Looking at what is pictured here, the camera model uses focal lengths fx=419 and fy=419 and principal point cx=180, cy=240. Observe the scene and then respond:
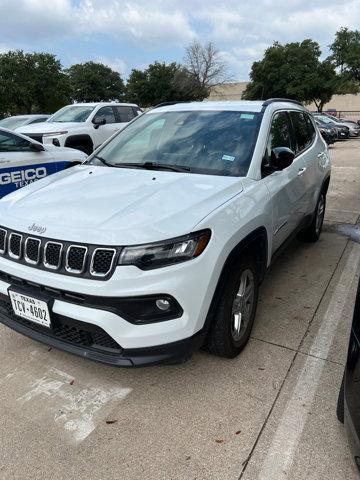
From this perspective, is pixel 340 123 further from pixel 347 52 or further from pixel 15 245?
pixel 15 245

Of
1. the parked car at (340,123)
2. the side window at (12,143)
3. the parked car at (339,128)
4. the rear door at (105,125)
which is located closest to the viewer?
the side window at (12,143)

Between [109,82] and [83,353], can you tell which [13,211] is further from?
[109,82]

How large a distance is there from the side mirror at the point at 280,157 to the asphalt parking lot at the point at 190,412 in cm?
128

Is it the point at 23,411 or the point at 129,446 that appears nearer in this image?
the point at 129,446

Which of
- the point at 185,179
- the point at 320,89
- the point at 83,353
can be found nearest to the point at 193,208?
the point at 185,179

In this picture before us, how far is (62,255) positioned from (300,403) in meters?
1.68

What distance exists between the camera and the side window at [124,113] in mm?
10992

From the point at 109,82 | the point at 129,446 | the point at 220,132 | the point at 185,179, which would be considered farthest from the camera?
the point at 109,82

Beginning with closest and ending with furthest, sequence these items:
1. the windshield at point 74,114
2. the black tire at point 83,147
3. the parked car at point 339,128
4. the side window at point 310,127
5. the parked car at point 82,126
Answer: the side window at point 310,127
the parked car at point 82,126
the black tire at point 83,147
the windshield at point 74,114
the parked car at point 339,128

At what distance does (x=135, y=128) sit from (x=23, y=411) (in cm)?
264

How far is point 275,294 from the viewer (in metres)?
4.01

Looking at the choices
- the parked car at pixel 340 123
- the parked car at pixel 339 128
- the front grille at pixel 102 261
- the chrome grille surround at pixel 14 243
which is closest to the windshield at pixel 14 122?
the chrome grille surround at pixel 14 243

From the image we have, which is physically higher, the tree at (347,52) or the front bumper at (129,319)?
the tree at (347,52)

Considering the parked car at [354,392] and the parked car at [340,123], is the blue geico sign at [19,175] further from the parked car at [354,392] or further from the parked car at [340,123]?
the parked car at [340,123]
